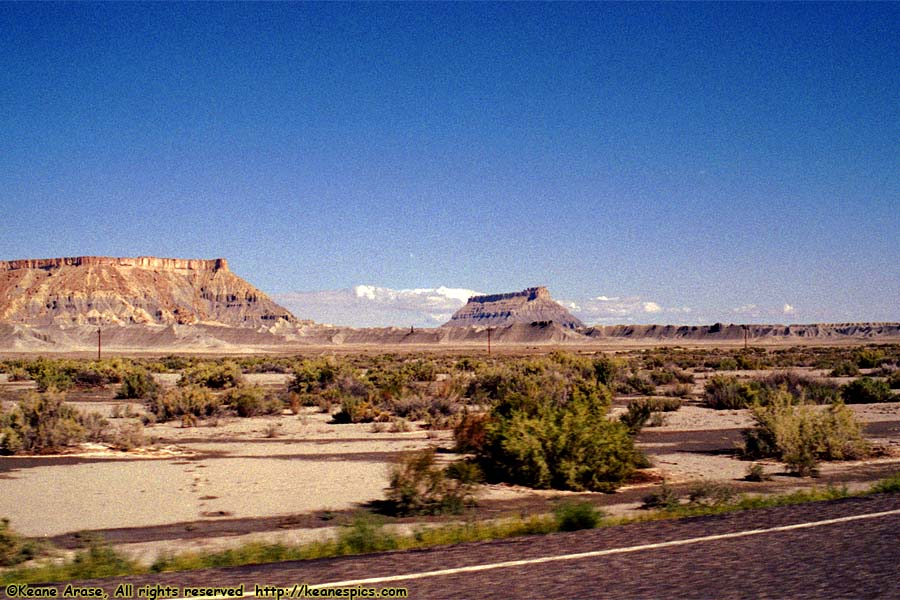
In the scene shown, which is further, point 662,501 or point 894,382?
point 894,382

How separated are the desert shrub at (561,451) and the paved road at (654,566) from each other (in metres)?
5.66

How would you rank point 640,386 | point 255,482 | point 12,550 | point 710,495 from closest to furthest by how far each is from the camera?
point 12,550
point 710,495
point 255,482
point 640,386

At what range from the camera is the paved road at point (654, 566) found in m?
6.61

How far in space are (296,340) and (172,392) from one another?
156898 millimetres

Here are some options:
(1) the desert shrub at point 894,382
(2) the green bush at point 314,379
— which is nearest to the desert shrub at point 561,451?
(2) the green bush at point 314,379

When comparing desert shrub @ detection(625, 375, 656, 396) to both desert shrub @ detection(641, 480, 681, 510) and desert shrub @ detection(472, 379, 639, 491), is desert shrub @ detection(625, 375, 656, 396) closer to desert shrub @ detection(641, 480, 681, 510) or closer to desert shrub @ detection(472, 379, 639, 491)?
desert shrub @ detection(472, 379, 639, 491)

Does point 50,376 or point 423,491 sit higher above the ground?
point 50,376

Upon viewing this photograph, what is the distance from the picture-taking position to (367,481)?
51.4 feet

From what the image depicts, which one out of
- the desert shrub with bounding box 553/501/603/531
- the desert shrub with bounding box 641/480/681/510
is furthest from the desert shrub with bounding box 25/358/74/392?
the desert shrub with bounding box 553/501/603/531

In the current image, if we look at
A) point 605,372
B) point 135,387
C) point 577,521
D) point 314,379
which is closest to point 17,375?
point 135,387

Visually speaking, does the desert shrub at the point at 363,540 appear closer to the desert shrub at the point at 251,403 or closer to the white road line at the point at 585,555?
the white road line at the point at 585,555

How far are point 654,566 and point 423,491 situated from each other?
6.55 metres

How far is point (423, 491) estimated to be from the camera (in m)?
13.3

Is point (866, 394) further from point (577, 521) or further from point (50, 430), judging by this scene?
point (50, 430)
